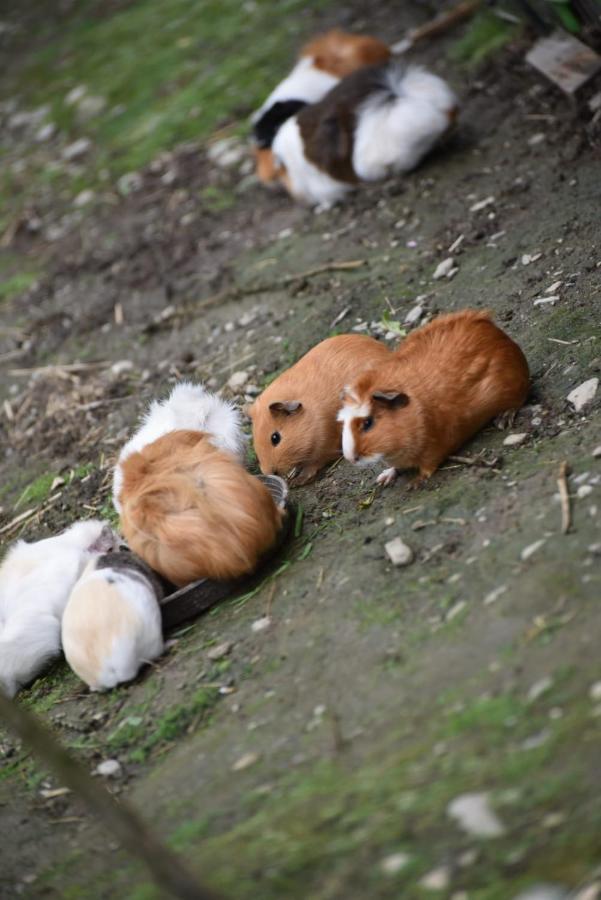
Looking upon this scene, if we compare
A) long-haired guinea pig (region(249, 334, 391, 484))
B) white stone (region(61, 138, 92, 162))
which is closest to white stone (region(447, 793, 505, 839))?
long-haired guinea pig (region(249, 334, 391, 484))

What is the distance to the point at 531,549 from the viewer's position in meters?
2.37

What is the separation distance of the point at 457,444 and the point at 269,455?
619 mm

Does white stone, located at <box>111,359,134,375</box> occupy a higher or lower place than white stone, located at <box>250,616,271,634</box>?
lower

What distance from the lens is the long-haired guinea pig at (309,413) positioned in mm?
3266

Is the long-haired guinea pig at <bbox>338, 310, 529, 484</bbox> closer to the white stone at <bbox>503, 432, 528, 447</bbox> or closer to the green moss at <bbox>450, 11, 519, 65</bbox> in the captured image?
the white stone at <bbox>503, 432, 528, 447</bbox>

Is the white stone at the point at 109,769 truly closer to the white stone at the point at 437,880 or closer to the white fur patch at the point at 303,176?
the white stone at the point at 437,880

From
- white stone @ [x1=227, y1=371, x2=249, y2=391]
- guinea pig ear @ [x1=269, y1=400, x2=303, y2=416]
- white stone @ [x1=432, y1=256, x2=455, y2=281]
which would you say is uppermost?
guinea pig ear @ [x1=269, y1=400, x2=303, y2=416]

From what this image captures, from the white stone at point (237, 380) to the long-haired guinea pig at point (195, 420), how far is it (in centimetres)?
45

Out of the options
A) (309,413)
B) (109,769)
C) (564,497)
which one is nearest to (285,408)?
(309,413)

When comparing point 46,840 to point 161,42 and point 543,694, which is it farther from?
point 161,42

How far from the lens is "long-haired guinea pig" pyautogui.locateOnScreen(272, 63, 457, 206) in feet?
15.9

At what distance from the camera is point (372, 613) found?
248 centimetres

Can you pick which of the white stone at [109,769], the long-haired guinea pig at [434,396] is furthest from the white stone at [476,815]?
the long-haired guinea pig at [434,396]

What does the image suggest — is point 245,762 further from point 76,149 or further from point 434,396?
point 76,149
